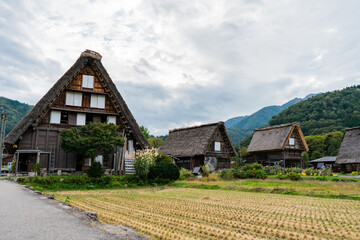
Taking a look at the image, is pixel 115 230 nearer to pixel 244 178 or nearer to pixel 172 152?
pixel 244 178

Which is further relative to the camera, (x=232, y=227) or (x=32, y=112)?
(x=32, y=112)

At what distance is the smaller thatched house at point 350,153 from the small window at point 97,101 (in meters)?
28.9

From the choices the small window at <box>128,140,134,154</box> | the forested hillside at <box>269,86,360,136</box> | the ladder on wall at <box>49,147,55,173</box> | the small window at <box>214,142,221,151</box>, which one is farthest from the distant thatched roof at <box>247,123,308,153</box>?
the forested hillside at <box>269,86,360,136</box>

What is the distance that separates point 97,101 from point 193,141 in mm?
13975

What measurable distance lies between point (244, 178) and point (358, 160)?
17009mm

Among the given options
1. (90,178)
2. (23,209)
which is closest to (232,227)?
(23,209)

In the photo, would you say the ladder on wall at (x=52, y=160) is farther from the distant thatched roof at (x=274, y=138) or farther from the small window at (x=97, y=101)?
the distant thatched roof at (x=274, y=138)

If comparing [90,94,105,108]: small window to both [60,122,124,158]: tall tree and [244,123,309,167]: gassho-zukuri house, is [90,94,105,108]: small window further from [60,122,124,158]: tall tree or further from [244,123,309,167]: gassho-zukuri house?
[244,123,309,167]: gassho-zukuri house

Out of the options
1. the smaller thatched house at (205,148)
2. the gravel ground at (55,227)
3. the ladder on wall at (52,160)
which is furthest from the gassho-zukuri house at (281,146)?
the gravel ground at (55,227)

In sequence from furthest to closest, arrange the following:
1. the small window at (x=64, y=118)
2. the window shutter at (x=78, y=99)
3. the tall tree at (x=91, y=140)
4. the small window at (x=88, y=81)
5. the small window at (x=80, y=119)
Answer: the small window at (x=88, y=81) < the window shutter at (x=78, y=99) < the small window at (x=80, y=119) < the small window at (x=64, y=118) < the tall tree at (x=91, y=140)

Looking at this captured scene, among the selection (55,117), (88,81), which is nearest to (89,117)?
(55,117)

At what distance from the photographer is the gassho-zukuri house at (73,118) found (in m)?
22.5

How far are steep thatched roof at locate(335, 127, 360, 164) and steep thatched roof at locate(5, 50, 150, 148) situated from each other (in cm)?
2468

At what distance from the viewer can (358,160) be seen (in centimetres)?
3294
